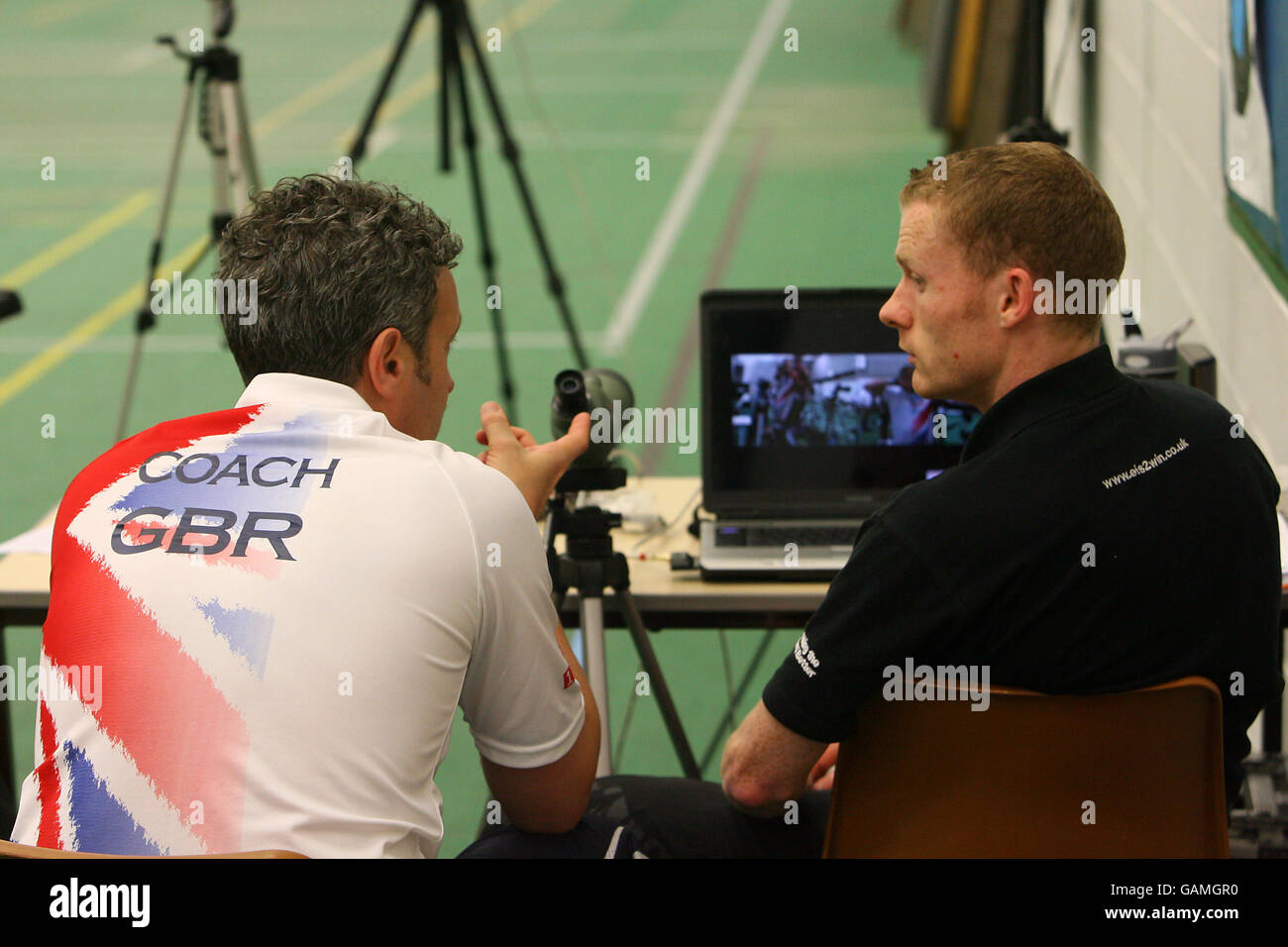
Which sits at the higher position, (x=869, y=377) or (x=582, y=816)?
(x=869, y=377)

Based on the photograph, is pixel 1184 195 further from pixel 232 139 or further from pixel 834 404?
pixel 232 139

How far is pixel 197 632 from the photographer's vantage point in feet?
4.42

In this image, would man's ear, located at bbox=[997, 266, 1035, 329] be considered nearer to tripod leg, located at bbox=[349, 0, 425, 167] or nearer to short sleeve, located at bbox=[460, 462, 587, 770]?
short sleeve, located at bbox=[460, 462, 587, 770]

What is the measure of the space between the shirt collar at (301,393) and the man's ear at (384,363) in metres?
0.04

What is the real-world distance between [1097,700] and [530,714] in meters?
0.63

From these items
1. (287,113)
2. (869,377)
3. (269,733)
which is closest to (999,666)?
(269,733)

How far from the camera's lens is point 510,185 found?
27.3ft

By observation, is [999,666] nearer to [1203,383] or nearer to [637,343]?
[1203,383]

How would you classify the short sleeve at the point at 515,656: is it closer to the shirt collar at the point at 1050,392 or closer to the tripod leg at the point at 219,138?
the shirt collar at the point at 1050,392

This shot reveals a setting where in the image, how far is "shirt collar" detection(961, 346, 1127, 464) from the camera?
61.1 inches

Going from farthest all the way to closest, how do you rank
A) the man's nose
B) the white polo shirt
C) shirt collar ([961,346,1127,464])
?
the man's nose
shirt collar ([961,346,1127,464])
the white polo shirt

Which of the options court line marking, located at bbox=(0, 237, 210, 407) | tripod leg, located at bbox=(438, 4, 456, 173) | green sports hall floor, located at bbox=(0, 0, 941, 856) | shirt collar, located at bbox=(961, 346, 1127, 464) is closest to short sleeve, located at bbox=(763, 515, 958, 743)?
shirt collar, located at bbox=(961, 346, 1127, 464)

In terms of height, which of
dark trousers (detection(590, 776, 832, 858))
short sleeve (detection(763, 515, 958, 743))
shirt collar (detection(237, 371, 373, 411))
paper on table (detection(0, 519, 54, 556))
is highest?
shirt collar (detection(237, 371, 373, 411))

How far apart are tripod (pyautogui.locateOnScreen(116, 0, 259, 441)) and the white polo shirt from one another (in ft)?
9.71
